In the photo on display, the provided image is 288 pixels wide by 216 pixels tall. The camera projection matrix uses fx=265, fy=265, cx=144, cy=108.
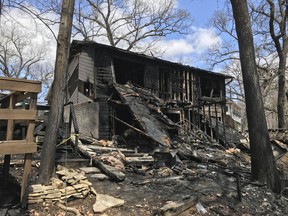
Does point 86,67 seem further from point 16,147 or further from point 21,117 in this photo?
point 16,147

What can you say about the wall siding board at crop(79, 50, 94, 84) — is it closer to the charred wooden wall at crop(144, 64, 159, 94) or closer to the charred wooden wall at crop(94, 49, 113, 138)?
the charred wooden wall at crop(94, 49, 113, 138)

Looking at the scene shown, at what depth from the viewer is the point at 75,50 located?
15.5m

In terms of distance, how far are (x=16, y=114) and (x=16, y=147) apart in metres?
0.59

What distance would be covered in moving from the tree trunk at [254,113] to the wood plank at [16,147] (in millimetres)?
5647

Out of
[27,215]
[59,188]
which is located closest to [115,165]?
[59,188]

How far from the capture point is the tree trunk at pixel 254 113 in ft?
23.2

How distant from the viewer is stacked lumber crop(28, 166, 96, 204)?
4.73 m

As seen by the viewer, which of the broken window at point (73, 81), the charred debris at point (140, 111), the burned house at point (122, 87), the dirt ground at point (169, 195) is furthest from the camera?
the broken window at point (73, 81)

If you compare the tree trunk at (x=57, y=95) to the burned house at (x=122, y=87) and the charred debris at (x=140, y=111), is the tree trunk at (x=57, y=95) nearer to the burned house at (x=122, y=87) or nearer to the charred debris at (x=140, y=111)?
the charred debris at (x=140, y=111)

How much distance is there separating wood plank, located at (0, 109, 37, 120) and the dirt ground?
1.53 meters

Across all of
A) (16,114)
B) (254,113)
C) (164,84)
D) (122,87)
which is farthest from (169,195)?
(164,84)

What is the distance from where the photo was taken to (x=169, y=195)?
5535mm

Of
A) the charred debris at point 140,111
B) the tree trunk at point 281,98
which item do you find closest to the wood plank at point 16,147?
the charred debris at point 140,111

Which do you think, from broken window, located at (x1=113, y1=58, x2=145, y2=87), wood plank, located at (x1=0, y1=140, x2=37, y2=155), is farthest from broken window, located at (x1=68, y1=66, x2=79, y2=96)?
wood plank, located at (x1=0, y1=140, x2=37, y2=155)
